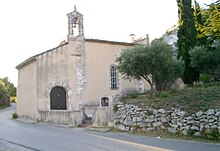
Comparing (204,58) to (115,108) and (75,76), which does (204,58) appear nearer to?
(115,108)

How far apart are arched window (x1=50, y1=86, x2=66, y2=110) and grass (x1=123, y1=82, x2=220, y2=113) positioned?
1114 centimetres

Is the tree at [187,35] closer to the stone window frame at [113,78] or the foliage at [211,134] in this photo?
the stone window frame at [113,78]

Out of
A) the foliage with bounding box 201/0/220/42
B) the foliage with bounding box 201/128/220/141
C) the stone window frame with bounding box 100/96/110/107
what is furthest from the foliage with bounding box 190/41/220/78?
the stone window frame with bounding box 100/96/110/107

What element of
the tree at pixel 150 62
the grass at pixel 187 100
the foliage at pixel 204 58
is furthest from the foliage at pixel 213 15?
the foliage at pixel 204 58

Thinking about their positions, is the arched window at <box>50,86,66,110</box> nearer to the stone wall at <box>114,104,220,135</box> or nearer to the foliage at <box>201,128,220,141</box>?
the stone wall at <box>114,104,220,135</box>

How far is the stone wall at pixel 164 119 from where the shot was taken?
1265cm

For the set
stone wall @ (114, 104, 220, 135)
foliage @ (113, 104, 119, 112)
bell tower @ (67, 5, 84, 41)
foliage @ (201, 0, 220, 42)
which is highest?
bell tower @ (67, 5, 84, 41)

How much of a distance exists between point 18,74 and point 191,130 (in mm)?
27589

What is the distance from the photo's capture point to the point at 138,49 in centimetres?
1891

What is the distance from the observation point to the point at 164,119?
14.5 m

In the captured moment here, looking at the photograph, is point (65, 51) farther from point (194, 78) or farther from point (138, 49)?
point (194, 78)

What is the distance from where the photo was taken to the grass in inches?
527

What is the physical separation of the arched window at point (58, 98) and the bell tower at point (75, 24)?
15.6 ft

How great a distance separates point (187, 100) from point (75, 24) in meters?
15.7
